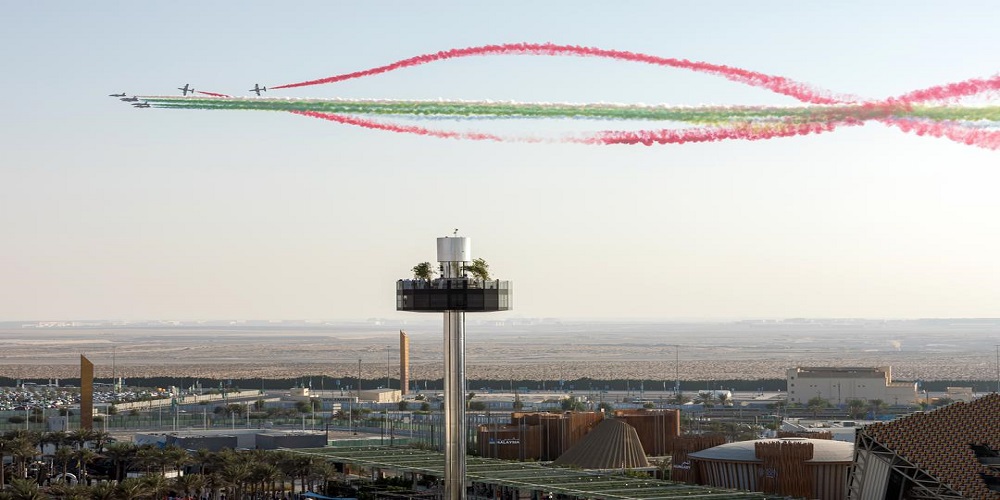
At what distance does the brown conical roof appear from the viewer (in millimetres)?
119125

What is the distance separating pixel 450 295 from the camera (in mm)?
80688

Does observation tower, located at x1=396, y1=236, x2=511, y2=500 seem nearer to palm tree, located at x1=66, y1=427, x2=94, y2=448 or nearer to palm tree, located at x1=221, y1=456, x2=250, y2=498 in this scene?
palm tree, located at x1=221, y1=456, x2=250, y2=498

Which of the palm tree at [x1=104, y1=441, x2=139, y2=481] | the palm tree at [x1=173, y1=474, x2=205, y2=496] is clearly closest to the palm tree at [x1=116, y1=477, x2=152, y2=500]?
the palm tree at [x1=173, y1=474, x2=205, y2=496]

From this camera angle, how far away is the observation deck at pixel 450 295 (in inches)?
3172

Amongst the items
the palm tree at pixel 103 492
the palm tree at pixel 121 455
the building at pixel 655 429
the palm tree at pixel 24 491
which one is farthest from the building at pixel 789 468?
the palm tree at pixel 24 491

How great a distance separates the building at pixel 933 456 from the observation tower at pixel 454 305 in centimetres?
2516

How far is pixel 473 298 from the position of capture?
8075cm

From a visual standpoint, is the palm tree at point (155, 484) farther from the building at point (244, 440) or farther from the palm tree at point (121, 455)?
the building at point (244, 440)

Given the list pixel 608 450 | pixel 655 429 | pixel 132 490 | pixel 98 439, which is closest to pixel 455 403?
pixel 132 490

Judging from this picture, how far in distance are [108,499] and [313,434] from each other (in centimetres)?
6442

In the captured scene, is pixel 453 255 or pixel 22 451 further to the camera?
pixel 22 451

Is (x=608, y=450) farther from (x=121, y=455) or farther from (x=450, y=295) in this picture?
(x=450, y=295)

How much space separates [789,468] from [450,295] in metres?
33.2

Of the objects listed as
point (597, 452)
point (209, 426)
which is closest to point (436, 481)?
point (597, 452)
